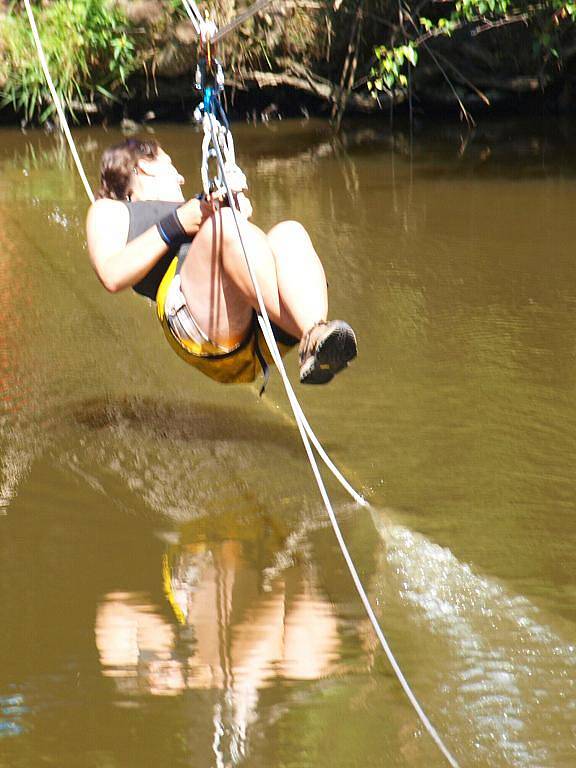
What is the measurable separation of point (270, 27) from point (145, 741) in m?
7.66

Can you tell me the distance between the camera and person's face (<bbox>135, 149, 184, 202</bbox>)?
3111 mm

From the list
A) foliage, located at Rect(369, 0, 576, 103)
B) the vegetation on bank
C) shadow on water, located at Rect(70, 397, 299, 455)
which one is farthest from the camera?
the vegetation on bank

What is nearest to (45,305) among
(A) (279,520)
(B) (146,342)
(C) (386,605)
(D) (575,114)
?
(B) (146,342)

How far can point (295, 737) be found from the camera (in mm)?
1896

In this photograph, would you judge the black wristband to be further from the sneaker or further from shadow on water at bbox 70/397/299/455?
shadow on water at bbox 70/397/299/455

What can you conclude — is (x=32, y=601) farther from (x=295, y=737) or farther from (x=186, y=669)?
(x=295, y=737)

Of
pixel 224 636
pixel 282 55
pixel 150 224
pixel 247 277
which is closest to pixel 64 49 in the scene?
pixel 282 55

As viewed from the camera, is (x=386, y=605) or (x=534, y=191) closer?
(x=386, y=605)

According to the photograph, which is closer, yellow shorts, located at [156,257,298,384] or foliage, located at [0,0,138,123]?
yellow shorts, located at [156,257,298,384]

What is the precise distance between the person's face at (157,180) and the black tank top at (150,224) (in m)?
0.07

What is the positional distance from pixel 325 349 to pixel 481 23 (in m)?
6.19

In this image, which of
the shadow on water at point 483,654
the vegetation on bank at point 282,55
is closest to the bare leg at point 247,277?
the shadow on water at point 483,654

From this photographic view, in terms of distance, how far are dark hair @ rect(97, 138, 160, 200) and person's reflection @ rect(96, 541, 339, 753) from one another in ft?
3.82

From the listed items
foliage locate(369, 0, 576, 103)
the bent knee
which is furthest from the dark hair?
foliage locate(369, 0, 576, 103)
